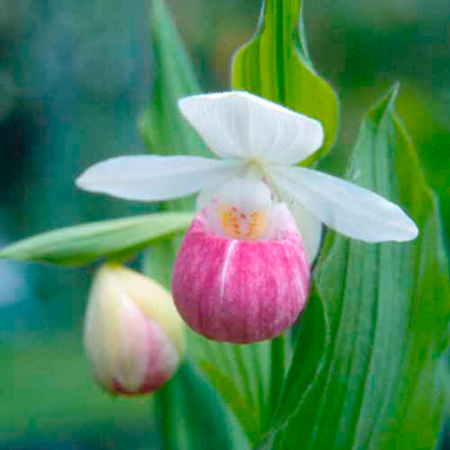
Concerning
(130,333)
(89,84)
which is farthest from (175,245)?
(89,84)

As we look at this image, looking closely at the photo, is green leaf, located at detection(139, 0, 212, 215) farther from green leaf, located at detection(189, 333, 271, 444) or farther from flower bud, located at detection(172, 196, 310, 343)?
flower bud, located at detection(172, 196, 310, 343)

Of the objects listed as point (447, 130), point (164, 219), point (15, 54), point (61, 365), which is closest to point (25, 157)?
point (15, 54)

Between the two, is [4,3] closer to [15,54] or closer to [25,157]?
[15,54]

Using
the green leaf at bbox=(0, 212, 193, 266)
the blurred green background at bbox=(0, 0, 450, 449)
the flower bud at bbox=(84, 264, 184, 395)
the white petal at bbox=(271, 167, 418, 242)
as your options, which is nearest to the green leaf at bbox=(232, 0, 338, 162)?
the white petal at bbox=(271, 167, 418, 242)

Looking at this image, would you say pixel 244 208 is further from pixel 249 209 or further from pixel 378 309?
pixel 378 309

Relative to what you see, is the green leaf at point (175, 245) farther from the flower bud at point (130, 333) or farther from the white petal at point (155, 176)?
the white petal at point (155, 176)

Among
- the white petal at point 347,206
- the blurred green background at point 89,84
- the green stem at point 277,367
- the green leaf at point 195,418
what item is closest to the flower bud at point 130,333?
the green leaf at point 195,418
